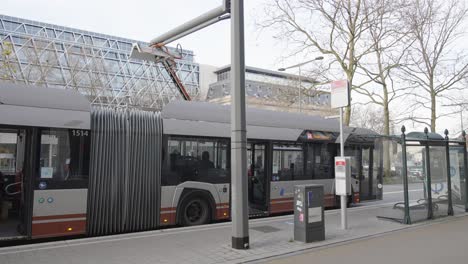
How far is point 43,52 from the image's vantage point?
86.4 feet

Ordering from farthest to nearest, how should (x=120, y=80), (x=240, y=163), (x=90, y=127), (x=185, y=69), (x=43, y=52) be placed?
(x=185, y=69)
(x=120, y=80)
(x=43, y=52)
(x=90, y=127)
(x=240, y=163)

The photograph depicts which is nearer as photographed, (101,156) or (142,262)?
(142,262)

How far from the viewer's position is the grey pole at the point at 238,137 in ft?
24.6

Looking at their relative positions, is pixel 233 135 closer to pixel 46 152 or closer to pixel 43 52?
pixel 46 152

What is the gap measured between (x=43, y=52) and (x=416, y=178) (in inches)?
937

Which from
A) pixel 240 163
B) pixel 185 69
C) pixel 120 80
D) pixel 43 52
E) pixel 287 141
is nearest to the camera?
pixel 240 163

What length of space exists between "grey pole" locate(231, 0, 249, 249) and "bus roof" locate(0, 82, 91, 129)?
328cm

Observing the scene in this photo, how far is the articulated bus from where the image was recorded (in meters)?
7.88

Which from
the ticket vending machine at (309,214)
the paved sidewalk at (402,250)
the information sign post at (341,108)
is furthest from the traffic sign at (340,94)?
the paved sidewalk at (402,250)

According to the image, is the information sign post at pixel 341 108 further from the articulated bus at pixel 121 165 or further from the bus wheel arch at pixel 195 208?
the bus wheel arch at pixel 195 208

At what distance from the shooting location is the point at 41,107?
802cm

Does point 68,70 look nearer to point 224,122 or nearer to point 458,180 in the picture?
point 224,122

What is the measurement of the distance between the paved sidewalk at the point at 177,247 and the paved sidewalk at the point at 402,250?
36cm

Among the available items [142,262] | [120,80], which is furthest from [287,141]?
[120,80]
